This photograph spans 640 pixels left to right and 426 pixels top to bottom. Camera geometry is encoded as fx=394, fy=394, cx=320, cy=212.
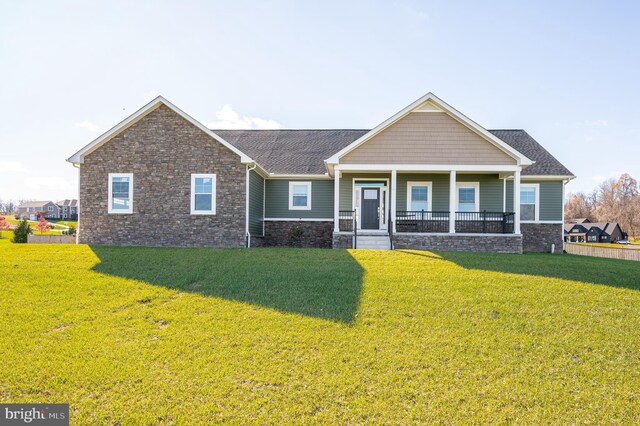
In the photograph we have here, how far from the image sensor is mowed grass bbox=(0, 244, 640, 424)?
417 centimetres

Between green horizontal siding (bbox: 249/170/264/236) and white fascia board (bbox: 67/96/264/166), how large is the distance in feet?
4.26

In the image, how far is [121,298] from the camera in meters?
7.30

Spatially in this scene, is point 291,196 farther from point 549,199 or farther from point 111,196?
point 549,199

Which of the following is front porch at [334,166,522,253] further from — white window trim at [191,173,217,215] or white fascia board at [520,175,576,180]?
white window trim at [191,173,217,215]

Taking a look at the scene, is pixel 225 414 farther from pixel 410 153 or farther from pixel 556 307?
pixel 410 153

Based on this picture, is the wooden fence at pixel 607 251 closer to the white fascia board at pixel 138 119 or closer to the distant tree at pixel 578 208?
the white fascia board at pixel 138 119

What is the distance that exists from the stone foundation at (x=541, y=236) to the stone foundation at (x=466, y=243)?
11.2 feet

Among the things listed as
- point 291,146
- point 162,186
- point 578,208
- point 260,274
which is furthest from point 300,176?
point 578,208

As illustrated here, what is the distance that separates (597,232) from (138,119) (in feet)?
245

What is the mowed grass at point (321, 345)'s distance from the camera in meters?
4.17

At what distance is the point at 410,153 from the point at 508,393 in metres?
11.6

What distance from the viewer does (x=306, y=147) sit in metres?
20.3

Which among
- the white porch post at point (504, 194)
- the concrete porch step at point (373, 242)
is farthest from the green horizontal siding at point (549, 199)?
the concrete porch step at point (373, 242)

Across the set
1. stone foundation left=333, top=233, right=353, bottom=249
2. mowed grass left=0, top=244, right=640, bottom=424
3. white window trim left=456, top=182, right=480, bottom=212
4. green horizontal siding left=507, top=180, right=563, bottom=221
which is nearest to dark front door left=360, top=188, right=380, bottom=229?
stone foundation left=333, top=233, right=353, bottom=249
